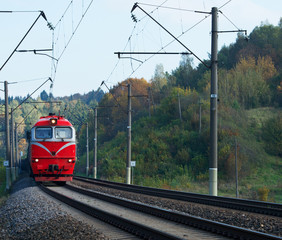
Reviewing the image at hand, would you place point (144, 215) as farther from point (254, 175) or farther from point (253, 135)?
point (253, 135)

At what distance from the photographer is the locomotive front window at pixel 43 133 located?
24688mm

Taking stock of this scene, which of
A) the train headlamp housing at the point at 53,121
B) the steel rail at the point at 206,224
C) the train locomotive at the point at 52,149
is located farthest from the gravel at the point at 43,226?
the train headlamp housing at the point at 53,121

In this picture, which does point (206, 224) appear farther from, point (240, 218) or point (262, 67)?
point (262, 67)

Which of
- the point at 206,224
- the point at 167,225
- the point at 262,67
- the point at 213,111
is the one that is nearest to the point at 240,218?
the point at 206,224

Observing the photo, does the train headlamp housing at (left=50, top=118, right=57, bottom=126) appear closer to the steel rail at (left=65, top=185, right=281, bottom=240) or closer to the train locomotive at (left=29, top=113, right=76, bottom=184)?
the train locomotive at (left=29, top=113, right=76, bottom=184)

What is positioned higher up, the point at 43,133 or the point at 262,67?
the point at 262,67

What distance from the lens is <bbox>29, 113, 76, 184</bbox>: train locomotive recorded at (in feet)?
79.7

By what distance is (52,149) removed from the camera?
2450 cm

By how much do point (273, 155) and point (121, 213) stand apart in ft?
131

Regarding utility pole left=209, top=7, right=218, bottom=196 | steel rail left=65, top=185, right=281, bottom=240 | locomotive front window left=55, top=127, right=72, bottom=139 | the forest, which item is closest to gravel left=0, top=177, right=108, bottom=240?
steel rail left=65, top=185, right=281, bottom=240

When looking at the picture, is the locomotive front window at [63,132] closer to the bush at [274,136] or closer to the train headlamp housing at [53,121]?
the train headlamp housing at [53,121]

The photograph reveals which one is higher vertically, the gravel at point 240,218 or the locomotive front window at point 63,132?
the locomotive front window at point 63,132

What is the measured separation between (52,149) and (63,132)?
3.95 feet

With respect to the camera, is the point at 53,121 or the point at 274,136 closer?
the point at 53,121
